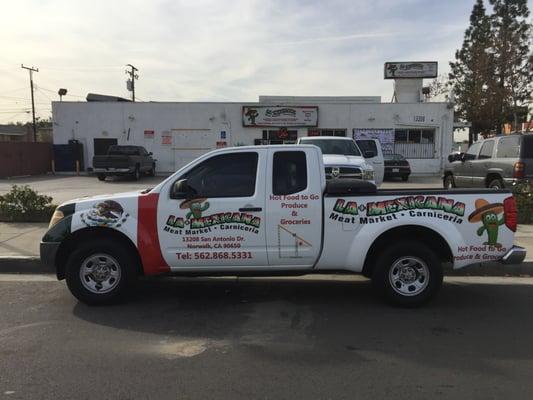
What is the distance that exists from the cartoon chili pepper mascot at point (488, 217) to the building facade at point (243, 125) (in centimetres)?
2421

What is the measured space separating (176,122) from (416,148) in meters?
14.4

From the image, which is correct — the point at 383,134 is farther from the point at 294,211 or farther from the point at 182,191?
the point at 182,191

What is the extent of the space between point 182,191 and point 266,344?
1937 mm

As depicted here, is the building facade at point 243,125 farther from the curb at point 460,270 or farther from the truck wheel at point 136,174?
the curb at point 460,270

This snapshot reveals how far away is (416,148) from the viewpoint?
2970cm

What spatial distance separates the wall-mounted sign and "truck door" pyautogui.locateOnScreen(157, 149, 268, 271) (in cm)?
2502

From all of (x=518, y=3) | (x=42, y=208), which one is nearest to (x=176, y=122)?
(x=42, y=208)

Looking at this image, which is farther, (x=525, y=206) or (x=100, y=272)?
(x=525, y=206)

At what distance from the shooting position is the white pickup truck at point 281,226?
5.54 meters

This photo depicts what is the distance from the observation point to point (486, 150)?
42.0 feet

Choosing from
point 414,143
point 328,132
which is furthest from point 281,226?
point 414,143

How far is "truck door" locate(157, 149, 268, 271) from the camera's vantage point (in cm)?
554

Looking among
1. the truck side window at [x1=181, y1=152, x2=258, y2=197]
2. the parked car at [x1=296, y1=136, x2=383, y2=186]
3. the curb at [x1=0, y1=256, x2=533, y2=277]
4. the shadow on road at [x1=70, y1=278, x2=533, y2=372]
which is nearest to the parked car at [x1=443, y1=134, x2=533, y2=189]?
the parked car at [x1=296, y1=136, x2=383, y2=186]

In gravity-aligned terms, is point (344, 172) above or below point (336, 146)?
below
